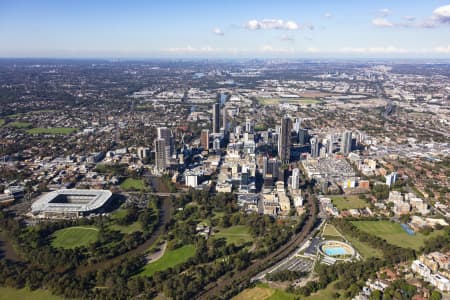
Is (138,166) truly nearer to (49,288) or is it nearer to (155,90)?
(49,288)

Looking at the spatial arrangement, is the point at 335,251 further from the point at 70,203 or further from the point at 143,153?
the point at 143,153

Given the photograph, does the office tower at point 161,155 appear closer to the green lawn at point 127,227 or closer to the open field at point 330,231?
the green lawn at point 127,227

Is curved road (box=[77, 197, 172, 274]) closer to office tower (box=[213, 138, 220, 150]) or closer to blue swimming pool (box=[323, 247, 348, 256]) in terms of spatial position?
blue swimming pool (box=[323, 247, 348, 256])

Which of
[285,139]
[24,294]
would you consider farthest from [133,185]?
[285,139]

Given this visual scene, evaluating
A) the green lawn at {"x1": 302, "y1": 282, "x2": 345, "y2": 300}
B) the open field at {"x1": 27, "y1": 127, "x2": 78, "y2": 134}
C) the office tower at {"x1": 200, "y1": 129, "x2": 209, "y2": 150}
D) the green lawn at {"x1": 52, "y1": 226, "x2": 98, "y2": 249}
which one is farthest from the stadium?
the open field at {"x1": 27, "y1": 127, "x2": 78, "y2": 134}

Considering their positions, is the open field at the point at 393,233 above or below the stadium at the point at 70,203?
below

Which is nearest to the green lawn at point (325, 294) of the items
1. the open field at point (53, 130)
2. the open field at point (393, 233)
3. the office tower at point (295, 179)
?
the open field at point (393, 233)
